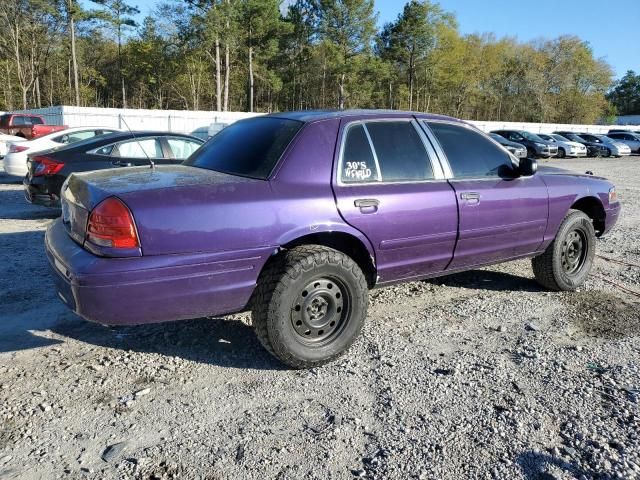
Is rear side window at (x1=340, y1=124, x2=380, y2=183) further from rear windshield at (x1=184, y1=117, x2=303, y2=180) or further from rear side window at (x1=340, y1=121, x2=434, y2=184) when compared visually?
rear windshield at (x1=184, y1=117, x2=303, y2=180)

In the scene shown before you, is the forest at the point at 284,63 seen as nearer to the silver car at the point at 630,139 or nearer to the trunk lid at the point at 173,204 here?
the silver car at the point at 630,139

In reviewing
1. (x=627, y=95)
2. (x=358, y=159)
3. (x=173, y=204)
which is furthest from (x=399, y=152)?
(x=627, y=95)

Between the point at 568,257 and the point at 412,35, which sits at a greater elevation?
the point at 412,35

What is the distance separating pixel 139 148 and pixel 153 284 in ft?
19.4

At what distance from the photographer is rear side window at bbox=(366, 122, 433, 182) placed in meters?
3.75

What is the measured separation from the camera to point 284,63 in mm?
54844

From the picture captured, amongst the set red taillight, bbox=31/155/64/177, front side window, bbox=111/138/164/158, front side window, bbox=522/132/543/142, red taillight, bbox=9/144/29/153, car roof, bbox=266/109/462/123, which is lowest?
red taillight, bbox=31/155/64/177

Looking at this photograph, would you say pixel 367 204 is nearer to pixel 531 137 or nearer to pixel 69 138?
pixel 69 138

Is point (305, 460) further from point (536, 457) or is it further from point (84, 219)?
point (84, 219)

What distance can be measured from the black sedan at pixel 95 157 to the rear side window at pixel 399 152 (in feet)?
14.0

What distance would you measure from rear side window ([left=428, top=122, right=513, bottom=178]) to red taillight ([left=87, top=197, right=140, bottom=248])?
2.51 metres

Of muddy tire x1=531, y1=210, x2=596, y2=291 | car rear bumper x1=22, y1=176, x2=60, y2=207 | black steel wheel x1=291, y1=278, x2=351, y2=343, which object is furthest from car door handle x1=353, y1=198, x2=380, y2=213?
car rear bumper x1=22, y1=176, x2=60, y2=207

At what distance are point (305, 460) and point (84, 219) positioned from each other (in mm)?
1840

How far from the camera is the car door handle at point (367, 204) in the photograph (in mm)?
3463
